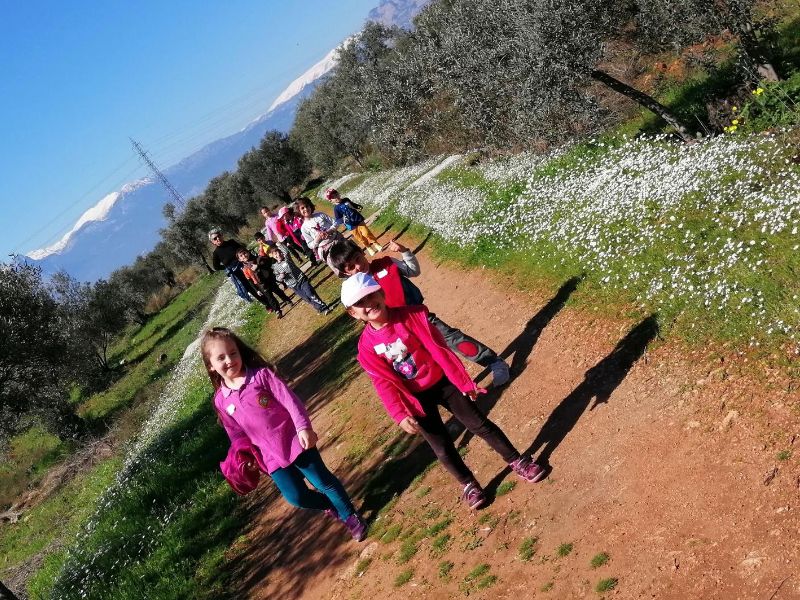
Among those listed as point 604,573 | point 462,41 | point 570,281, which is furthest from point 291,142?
point 604,573

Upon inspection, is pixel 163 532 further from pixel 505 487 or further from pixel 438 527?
pixel 505 487

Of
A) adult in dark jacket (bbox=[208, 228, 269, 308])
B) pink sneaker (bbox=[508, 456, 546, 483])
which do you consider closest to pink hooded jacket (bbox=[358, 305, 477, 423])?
pink sneaker (bbox=[508, 456, 546, 483])

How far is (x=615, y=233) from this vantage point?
30.8ft

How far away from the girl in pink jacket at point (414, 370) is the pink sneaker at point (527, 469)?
0.24 metres

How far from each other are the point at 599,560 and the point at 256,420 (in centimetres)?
338

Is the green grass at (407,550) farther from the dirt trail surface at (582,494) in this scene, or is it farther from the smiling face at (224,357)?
the smiling face at (224,357)

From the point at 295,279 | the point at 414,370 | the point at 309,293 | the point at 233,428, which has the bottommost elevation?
the point at 414,370

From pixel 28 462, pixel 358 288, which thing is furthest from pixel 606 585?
pixel 28 462

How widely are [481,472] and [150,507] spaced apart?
24.8ft

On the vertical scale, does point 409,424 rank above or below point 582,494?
above

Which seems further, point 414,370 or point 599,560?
point 414,370

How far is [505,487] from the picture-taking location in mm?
6082

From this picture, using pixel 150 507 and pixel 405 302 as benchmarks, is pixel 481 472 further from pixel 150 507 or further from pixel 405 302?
pixel 150 507

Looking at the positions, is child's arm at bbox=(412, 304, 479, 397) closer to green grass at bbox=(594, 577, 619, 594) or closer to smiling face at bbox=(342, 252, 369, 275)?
smiling face at bbox=(342, 252, 369, 275)
